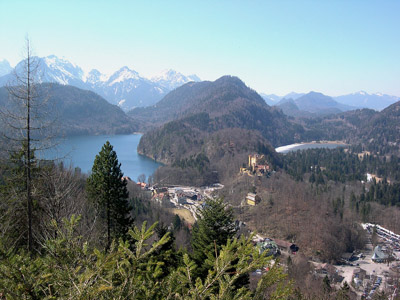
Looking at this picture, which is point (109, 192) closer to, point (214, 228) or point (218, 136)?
point (214, 228)

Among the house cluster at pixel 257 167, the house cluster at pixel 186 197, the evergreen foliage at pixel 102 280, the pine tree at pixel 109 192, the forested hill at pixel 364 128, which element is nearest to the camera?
the evergreen foliage at pixel 102 280

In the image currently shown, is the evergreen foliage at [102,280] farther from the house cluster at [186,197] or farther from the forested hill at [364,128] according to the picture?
the forested hill at [364,128]

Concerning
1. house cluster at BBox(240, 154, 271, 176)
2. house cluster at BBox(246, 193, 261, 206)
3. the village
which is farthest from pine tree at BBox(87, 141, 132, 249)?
house cluster at BBox(240, 154, 271, 176)

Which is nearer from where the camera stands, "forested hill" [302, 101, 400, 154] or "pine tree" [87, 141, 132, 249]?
"pine tree" [87, 141, 132, 249]

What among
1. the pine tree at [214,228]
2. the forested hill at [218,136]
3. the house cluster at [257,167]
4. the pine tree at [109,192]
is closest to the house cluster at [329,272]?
the pine tree at [214,228]

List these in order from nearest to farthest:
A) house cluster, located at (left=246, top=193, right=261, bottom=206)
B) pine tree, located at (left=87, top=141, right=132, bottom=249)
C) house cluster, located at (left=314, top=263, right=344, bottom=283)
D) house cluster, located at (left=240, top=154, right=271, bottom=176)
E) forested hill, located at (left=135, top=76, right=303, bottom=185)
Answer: pine tree, located at (left=87, top=141, right=132, bottom=249), house cluster, located at (left=314, top=263, right=344, bottom=283), house cluster, located at (left=246, top=193, right=261, bottom=206), house cluster, located at (left=240, top=154, right=271, bottom=176), forested hill, located at (left=135, top=76, right=303, bottom=185)

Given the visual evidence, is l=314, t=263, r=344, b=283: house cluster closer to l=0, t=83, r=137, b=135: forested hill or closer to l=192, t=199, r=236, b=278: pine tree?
l=192, t=199, r=236, b=278: pine tree

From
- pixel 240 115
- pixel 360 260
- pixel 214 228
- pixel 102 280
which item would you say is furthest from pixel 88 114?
pixel 102 280
